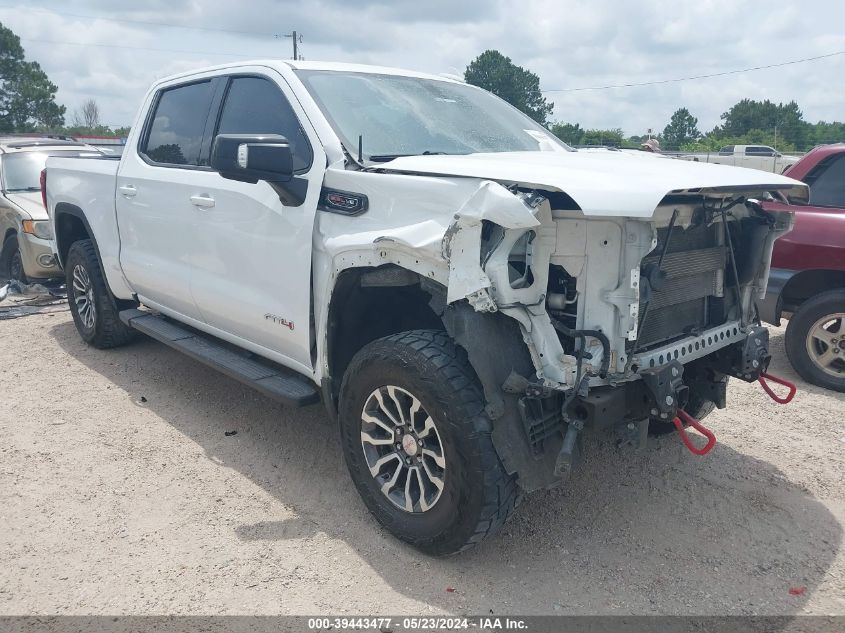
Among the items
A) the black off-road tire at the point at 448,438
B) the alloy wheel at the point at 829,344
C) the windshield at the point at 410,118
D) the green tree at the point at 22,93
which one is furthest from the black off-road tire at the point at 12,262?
the green tree at the point at 22,93

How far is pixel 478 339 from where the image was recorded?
9.37 ft

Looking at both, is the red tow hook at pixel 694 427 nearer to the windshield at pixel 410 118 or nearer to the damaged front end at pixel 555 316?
the damaged front end at pixel 555 316

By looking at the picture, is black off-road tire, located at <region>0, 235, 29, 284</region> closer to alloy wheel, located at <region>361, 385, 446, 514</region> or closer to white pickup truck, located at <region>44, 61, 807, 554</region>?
white pickup truck, located at <region>44, 61, 807, 554</region>

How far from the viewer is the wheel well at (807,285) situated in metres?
5.54

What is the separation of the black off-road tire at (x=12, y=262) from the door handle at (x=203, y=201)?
18.8 ft

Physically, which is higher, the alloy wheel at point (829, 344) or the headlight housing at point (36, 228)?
the headlight housing at point (36, 228)

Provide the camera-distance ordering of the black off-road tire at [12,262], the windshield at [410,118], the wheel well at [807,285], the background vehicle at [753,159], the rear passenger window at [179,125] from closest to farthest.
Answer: the windshield at [410,118] → the rear passenger window at [179,125] → the wheel well at [807,285] → the black off-road tire at [12,262] → the background vehicle at [753,159]

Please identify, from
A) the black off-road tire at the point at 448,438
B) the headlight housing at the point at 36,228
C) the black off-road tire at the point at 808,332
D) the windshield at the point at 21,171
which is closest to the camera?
the black off-road tire at the point at 448,438

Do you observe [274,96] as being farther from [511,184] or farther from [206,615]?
[206,615]

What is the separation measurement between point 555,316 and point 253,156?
1.49m

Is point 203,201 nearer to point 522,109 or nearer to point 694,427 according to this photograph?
point 694,427

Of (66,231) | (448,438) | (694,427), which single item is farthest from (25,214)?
(694,427)

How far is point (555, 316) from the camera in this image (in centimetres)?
297

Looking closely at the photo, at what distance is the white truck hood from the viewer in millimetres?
2592
